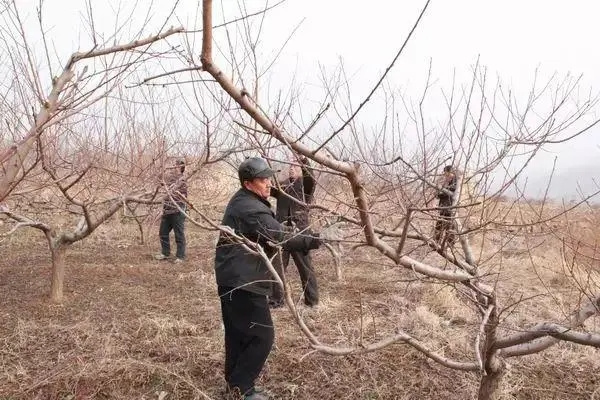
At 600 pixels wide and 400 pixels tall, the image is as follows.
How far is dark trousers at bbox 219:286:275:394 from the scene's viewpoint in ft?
10.3

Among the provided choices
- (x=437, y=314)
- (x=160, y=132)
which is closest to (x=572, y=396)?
(x=437, y=314)

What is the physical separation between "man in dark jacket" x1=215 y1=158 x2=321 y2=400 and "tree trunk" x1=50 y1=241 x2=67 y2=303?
252 cm

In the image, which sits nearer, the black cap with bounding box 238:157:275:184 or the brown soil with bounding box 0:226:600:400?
the black cap with bounding box 238:157:275:184

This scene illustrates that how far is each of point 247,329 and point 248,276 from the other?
1.18 ft

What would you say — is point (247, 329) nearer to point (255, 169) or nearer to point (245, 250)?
point (245, 250)

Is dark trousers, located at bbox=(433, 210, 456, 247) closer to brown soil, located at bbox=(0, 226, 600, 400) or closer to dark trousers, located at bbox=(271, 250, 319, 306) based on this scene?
brown soil, located at bbox=(0, 226, 600, 400)

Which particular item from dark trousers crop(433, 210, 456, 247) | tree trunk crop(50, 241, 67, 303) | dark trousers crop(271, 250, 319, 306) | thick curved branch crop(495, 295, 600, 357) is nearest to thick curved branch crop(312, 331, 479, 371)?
thick curved branch crop(495, 295, 600, 357)

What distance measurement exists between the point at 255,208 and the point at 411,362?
6.10ft

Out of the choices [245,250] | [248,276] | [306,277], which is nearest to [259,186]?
[245,250]

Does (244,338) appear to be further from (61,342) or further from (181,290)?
(181,290)

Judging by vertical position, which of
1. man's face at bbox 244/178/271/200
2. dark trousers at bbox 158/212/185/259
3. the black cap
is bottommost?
man's face at bbox 244/178/271/200

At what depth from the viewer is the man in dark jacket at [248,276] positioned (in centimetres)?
305

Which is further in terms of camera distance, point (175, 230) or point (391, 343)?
point (175, 230)

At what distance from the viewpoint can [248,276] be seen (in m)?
3.05
